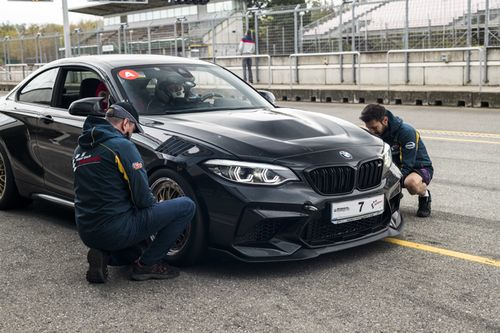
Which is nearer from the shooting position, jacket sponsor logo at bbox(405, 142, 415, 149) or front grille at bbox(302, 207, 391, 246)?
front grille at bbox(302, 207, 391, 246)

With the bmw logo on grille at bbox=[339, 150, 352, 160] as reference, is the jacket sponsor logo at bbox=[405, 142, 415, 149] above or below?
below

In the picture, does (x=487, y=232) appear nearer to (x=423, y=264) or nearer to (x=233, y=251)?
(x=423, y=264)

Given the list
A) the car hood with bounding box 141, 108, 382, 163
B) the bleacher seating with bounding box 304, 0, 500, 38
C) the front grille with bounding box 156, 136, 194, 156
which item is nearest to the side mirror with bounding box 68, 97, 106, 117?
the car hood with bounding box 141, 108, 382, 163

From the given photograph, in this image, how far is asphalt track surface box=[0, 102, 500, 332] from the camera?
3697 millimetres

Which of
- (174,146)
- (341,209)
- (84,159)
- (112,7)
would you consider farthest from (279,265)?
(112,7)

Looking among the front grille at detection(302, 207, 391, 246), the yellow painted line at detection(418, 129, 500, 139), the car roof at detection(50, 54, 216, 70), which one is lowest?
the front grille at detection(302, 207, 391, 246)

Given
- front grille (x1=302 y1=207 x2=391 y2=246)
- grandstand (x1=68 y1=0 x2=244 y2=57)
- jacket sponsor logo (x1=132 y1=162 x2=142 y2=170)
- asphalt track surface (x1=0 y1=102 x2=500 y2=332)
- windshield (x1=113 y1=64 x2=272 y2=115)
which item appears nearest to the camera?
asphalt track surface (x1=0 y1=102 x2=500 y2=332)

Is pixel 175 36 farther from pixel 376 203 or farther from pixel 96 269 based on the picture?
pixel 96 269

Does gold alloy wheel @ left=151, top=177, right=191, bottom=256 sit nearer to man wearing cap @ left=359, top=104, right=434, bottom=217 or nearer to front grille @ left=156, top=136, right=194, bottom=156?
front grille @ left=156, top=136, right=194, bottom=156

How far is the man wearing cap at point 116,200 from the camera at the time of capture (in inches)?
163

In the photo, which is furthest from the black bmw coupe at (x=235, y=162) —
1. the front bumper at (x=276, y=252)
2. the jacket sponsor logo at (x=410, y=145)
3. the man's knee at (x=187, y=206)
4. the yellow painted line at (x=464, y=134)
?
the yellow painted line at (x=464, y=134)

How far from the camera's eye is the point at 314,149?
15.0ft

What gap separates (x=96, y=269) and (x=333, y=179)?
5.59 ft

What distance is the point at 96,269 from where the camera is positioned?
14.3 feet
